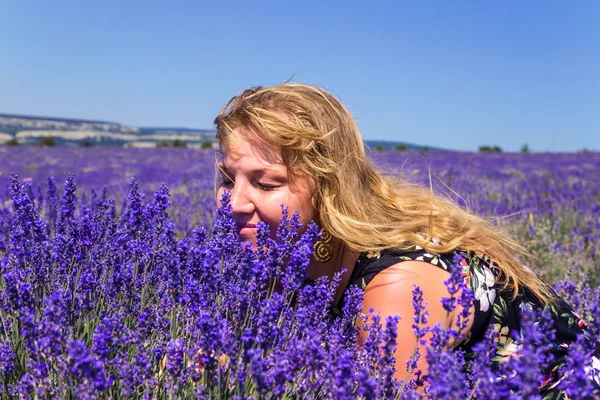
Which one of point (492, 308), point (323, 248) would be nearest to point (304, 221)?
point (323, 248)

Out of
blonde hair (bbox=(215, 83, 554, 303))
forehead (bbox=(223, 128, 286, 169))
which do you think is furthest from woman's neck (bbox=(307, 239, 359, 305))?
forehead (bbox=(223, 128, 286, 169))

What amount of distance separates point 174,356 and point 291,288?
37 centimetres

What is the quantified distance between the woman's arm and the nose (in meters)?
0.55

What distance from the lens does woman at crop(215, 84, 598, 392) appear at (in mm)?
2135

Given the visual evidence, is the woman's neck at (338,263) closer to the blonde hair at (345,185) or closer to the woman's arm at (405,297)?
the blonde hair at (345,185)

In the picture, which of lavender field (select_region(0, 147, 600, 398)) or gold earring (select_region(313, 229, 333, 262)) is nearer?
lavender field (select_region(0, 147, 600, 398))

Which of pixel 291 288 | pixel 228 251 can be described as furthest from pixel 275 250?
pixel 228 251

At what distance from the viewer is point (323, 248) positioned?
235cm

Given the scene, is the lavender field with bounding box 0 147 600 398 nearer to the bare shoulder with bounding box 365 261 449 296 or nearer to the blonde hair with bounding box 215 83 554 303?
the bare shoulder with bounding box 365 261 449 296

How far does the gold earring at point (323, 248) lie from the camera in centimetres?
233

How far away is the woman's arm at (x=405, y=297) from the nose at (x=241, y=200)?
55cm

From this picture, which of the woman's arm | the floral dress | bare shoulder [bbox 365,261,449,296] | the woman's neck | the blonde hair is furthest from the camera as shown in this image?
the woman's neck

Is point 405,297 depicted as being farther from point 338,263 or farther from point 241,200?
point 241,200

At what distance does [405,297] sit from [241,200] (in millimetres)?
723
